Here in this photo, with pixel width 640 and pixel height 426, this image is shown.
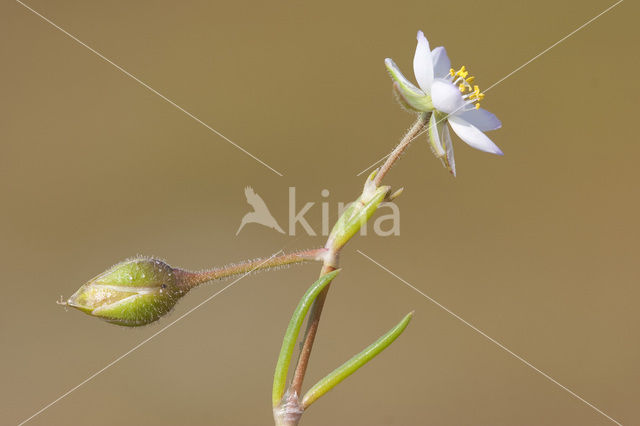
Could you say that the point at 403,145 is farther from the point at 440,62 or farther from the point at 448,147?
the point at 440,62

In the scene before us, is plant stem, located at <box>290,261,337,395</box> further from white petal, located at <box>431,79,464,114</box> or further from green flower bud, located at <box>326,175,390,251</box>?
white petal, located at <box>431,79,464,114</box>

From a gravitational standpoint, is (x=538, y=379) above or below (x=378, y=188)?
below

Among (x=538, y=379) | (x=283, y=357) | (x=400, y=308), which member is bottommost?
(x=538, y=379)

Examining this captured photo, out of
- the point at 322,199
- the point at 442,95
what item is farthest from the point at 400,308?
the point at 442,95

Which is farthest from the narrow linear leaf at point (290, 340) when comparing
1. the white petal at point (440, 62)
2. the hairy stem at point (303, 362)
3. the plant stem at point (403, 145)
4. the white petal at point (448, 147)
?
the white petal at point (440, 62)

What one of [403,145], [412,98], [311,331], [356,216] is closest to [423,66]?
[412,98]

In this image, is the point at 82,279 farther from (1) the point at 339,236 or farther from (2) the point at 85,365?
(1) the point at 339,236
